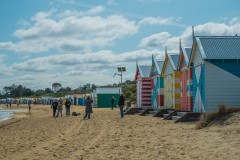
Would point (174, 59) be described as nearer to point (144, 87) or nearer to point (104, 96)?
point (144, 87)

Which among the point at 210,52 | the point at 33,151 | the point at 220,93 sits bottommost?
the point at 33,151

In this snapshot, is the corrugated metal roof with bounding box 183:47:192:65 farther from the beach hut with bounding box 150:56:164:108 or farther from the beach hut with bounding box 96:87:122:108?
the beach hut with bounding box 96:87:122:108

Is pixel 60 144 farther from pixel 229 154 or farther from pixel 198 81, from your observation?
pixel 198 81

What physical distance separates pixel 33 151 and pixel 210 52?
1089cm

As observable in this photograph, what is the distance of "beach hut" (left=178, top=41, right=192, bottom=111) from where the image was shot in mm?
22688

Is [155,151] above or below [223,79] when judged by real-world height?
below

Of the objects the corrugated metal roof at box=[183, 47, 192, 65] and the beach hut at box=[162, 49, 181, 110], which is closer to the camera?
the corrugated metal roof at box=[183, 47, 192, 65]

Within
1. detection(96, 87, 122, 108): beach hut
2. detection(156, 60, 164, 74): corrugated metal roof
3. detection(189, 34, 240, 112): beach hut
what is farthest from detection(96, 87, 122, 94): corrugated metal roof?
detection(189, 34, 240, 112): beach hut

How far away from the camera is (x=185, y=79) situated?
78.7 feet

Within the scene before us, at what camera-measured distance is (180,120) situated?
19547 mm

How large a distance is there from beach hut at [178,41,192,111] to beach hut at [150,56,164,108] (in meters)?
5.14

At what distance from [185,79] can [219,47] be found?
4.59 m

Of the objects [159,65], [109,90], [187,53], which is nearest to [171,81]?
[159,65]

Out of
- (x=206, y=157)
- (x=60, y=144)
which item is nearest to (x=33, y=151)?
(x=60, y=144)
